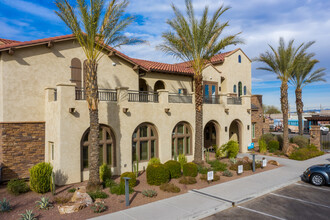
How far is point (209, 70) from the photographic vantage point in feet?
72.9

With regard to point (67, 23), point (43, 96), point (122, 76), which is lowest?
point (43, 96)

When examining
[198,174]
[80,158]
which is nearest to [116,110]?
[80,158]

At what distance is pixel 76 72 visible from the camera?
15.3 metres

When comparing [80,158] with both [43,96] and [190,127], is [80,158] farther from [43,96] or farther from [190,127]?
[190,127]

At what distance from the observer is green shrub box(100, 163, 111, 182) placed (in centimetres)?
1270

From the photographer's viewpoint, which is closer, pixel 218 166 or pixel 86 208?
pixel 86 208

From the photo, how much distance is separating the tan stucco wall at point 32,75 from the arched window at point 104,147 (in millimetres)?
3341

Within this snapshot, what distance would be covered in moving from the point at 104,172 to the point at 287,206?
347 inches

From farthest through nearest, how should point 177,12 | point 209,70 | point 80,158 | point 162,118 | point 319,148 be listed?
point 319,148, point 209,70, point 162,118, point 177,12, point 80,158

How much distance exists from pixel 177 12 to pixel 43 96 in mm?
9698

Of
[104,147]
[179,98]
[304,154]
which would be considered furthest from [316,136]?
[104,147]

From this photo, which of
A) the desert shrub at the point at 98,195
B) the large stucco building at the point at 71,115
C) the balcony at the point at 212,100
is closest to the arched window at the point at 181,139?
the large stucco building at the point at 71,115

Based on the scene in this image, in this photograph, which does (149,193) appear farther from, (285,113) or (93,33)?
(285,113)

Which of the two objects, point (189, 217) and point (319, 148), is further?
point (319, 148)
